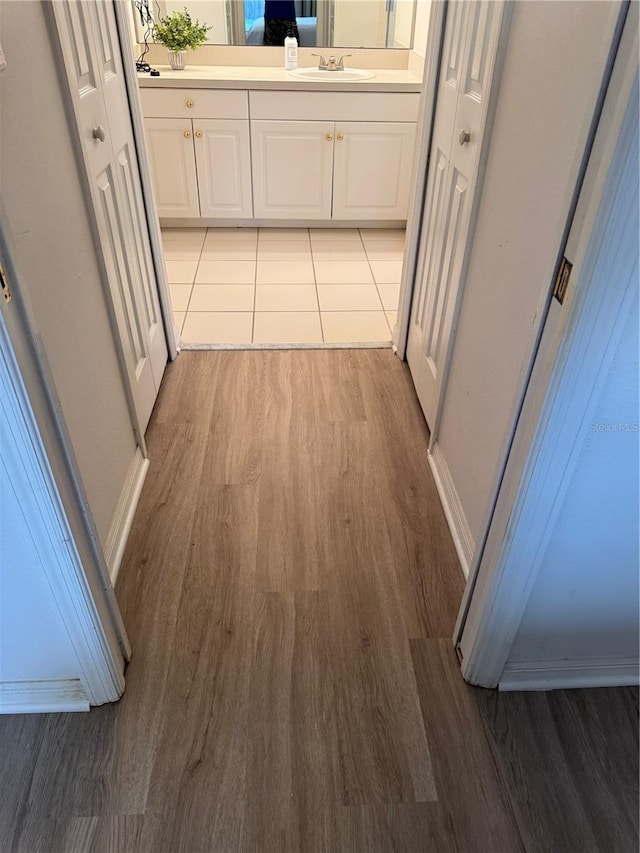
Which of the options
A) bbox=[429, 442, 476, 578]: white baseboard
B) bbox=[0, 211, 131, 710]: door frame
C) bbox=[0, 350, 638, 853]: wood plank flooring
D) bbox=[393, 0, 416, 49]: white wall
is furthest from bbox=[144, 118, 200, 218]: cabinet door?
bbox=[0, 211, 131, 710]: door frame

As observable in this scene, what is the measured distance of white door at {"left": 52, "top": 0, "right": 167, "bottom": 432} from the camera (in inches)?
60.9

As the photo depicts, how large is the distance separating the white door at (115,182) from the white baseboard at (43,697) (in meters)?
0.84

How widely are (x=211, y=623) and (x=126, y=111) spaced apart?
162 cm

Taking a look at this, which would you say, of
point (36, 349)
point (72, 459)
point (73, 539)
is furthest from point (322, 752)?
point (36, 349)

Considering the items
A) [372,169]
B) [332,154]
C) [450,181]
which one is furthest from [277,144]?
[450,181]

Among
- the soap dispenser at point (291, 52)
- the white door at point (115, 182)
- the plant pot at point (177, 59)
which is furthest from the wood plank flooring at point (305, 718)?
the soap dispenser at point (291, 52)

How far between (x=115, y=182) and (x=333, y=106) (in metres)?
2.07

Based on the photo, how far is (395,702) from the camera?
1.44m

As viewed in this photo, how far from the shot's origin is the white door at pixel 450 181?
1.61m

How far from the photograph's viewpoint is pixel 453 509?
186 cm

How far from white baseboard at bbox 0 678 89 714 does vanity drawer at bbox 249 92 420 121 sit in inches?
124

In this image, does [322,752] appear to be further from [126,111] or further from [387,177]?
[387,177]

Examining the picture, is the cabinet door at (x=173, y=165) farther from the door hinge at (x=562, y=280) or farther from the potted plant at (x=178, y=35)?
the door hinge at (x=562, y=280)

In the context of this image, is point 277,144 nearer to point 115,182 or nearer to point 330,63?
point 330,63
